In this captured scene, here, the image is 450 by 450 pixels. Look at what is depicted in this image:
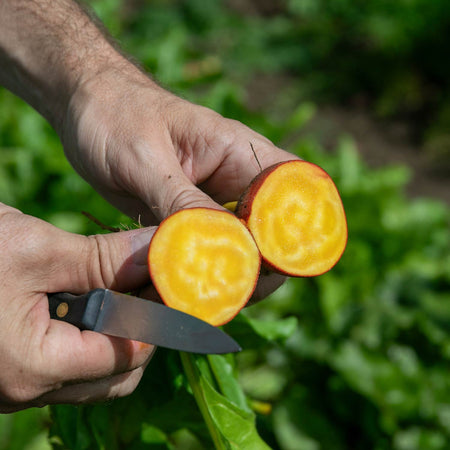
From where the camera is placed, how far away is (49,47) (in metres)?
1.85

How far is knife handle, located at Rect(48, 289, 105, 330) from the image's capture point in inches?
46.4

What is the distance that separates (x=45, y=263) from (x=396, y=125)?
436cm

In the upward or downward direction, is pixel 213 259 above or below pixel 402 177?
above

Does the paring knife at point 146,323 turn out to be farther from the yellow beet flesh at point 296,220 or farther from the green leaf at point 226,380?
the green leaf at point 226,380

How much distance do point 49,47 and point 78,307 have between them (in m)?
1.01

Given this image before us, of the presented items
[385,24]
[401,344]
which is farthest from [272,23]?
[401,344]

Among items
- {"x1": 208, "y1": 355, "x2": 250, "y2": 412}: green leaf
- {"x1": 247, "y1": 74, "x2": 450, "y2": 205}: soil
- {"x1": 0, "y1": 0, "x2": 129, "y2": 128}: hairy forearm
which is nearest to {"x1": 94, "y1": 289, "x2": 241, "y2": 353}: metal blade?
{"x1": 208, "y1": 355, "x2": 250, "y2": 412}: green leaf

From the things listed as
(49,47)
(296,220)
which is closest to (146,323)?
(296,220)

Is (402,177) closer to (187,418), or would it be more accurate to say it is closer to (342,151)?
(342,151)

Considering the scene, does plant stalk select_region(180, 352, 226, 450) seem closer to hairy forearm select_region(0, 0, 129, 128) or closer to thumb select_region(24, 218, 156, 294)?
thumb select_region(24, 218, 156, 294)

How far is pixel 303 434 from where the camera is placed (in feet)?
8.91

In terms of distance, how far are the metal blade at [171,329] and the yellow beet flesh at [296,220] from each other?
0.24 meters

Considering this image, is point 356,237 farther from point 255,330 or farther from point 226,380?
point 226,380

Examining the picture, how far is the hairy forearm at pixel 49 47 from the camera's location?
1.79 m
